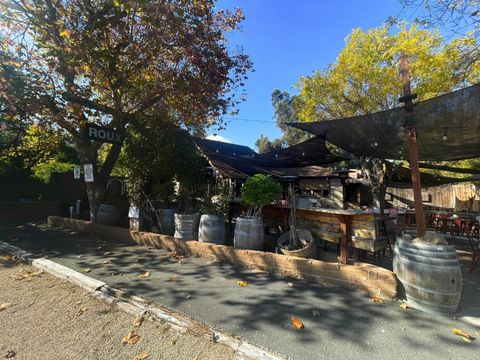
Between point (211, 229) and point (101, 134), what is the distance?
168 inches

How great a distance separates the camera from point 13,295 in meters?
4.17

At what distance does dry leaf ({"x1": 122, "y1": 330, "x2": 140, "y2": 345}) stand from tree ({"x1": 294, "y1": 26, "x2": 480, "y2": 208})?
37.1ft

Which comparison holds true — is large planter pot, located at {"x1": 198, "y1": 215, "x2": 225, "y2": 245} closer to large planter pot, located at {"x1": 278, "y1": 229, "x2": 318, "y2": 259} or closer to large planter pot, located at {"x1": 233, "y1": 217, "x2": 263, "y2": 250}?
large planter pot, located at {"x1": 233, "y1": 217, "x2": 263, "y2": 250}

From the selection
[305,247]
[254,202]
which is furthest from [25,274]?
[305,247]

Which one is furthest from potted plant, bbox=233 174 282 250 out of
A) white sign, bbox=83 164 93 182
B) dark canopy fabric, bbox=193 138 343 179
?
white sign, bbox=83 164 93 182

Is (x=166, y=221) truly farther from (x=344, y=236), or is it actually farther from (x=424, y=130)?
(x=424, y=130)

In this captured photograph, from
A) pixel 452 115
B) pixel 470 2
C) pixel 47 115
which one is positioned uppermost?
pixel 470 2

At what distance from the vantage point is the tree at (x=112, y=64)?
658 centimetres

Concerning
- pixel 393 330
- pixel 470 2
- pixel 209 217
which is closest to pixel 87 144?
pixel 209 217

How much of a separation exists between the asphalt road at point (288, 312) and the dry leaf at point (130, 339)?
601 mm

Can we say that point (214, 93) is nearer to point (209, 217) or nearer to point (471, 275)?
point (209, 217)

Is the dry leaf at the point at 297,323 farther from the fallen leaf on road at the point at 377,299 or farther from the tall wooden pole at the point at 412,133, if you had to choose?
the tall wooden pole at the point at 412,133

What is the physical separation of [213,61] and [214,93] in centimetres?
96

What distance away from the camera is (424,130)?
17.9 ft
